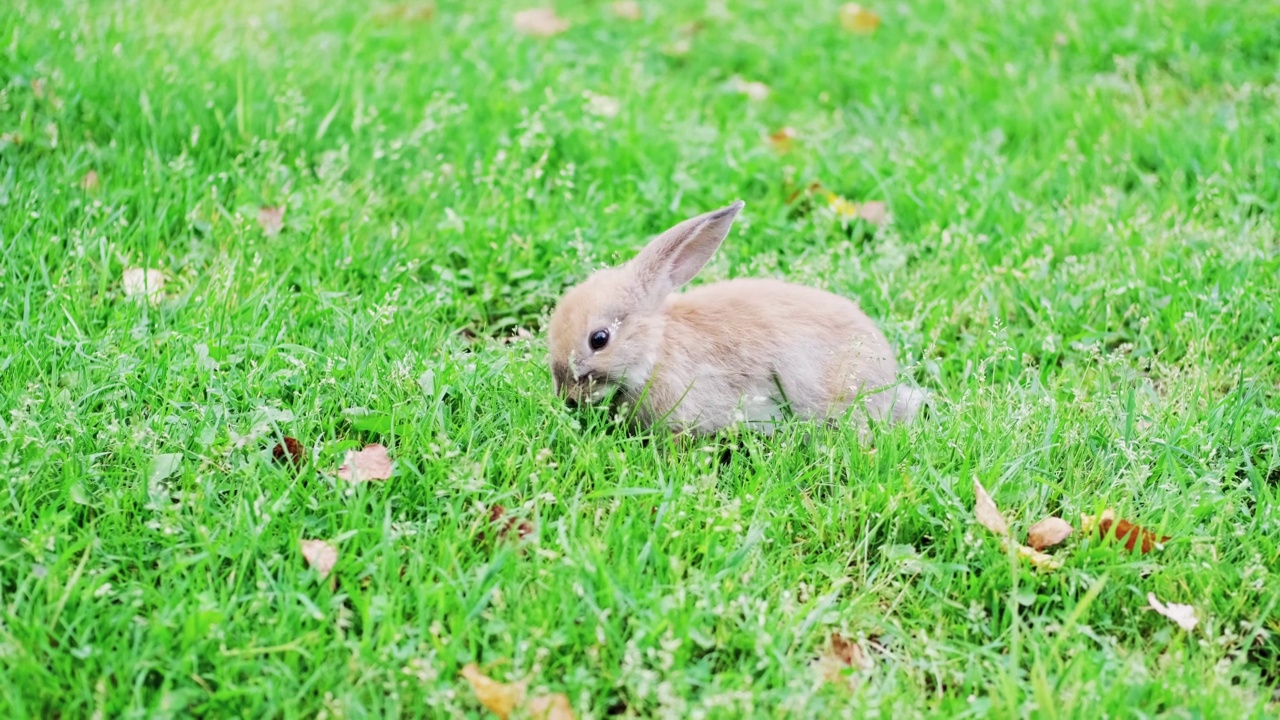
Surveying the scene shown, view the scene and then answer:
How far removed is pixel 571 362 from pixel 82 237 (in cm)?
199

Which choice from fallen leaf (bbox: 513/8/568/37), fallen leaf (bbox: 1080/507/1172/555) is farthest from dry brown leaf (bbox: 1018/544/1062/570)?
fallen leaf (bbox: 513/8/568/37)

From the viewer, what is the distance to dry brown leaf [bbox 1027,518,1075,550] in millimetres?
3191

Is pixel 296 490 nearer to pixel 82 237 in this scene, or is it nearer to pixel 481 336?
pixel 481 336

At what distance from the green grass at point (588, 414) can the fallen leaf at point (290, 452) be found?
51 millimetres

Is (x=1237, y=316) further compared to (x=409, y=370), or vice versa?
(x=1237, y=316)

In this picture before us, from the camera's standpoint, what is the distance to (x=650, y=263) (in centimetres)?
382

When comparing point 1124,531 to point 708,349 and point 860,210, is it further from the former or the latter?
point 860,210

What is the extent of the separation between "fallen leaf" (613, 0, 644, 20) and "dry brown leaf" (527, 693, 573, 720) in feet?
17.4

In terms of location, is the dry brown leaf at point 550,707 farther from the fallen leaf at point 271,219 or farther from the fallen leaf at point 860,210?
the fallen leaf at point 860,210

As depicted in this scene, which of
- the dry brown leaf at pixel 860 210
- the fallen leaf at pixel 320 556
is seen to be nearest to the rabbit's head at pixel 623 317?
the fallen leaf at pixel 320 556

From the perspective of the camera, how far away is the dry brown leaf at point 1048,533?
3191 mm

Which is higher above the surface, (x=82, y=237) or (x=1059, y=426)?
(x=82, y=237)

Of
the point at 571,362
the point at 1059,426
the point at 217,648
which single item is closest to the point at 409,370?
the point at 571,362

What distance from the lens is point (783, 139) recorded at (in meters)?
5.68
